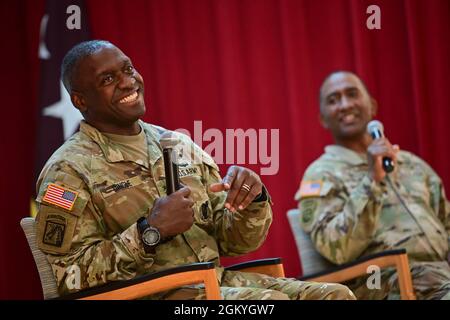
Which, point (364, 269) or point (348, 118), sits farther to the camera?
point (348, 118)

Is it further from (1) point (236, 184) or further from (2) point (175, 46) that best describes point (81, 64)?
(2) point (175, 46)

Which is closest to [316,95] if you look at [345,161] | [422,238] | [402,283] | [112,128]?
[345,161]

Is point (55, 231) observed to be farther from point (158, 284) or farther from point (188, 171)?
point (188, 171)

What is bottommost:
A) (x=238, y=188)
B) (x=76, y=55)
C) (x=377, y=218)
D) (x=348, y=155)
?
(x=377, y=218)

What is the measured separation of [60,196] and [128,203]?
0.23m

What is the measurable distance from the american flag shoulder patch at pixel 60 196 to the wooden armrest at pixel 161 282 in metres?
0.28

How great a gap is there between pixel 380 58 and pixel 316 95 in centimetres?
47

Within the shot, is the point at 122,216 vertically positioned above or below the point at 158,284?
above

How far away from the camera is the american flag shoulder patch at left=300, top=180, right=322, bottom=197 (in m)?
3.30

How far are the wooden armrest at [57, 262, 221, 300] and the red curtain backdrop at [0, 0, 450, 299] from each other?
70.6 inches

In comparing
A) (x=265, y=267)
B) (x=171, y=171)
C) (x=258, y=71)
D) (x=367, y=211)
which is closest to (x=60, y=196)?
(x=171, y=171)

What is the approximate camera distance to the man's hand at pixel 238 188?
7.33ft

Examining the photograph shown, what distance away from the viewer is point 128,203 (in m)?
2.28
